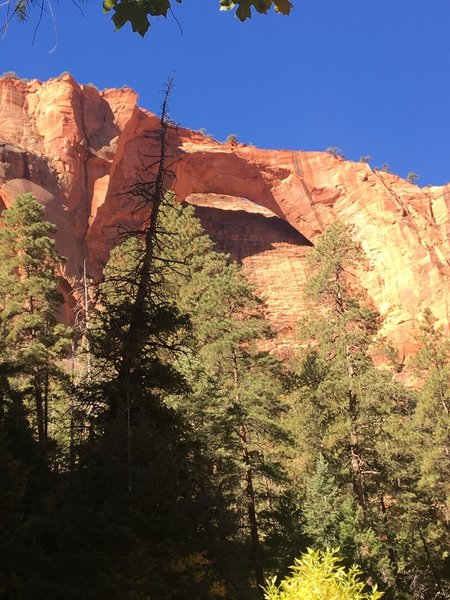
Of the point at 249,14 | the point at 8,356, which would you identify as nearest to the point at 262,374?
the point at 8,356

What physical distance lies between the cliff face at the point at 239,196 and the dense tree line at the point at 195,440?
1491cm

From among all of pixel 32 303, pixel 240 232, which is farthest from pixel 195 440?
pixel 240 232

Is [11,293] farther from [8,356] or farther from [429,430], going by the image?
[429,430]

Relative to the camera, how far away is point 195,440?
37.0 ft

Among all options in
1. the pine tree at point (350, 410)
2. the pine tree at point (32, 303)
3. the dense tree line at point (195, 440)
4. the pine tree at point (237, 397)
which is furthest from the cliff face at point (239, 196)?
the pine tree at point (237, 397)

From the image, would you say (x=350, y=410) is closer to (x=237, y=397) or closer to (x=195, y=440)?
(x=237, y=397)

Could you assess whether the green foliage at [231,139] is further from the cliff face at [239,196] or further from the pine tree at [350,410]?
the pine tree at [350,410]

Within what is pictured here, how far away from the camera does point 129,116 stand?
174ft

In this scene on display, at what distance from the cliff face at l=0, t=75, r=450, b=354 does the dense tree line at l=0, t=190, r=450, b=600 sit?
587 inches

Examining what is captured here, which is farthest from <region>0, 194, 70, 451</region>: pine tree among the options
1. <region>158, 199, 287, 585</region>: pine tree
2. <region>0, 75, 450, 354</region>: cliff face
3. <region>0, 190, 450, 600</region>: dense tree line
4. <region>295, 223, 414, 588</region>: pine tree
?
<region>0, 75, 450, 354</region>: cliff face

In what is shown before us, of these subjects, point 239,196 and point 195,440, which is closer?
point 195,440

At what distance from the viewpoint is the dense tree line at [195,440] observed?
6723 mm

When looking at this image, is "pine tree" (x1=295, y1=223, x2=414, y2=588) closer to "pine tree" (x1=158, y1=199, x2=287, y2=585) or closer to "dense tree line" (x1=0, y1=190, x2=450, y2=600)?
"dense tree line" (x1=0, y1=190, x2=450, y2=600)

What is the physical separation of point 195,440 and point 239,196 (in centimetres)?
5153
